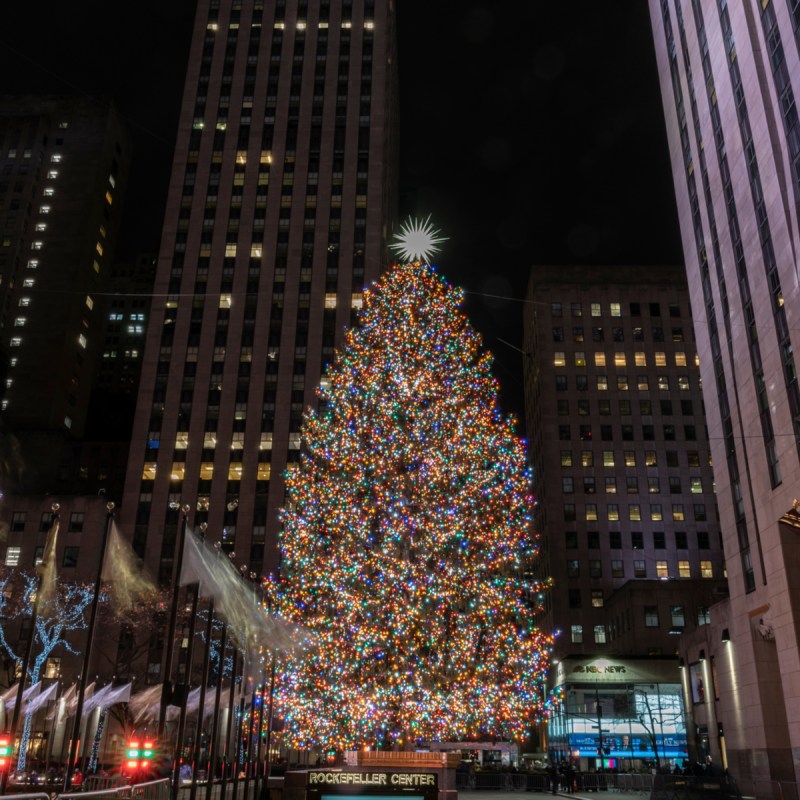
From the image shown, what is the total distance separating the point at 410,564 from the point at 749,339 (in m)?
24.3

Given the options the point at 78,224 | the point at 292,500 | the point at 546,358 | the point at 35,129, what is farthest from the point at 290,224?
the point at 292,500

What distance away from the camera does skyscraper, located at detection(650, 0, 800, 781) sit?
119 ft

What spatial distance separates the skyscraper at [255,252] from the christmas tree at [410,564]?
54758 mm

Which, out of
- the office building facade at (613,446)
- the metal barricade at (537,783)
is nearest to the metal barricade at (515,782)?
the metal barricade at (537,783)

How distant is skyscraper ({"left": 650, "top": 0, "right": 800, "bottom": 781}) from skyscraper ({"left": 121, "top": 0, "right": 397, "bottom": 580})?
49.2 metres

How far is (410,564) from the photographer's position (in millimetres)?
26922

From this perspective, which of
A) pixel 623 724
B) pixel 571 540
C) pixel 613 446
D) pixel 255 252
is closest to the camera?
pixel 623 724

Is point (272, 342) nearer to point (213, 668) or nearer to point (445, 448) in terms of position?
point (213, 668)

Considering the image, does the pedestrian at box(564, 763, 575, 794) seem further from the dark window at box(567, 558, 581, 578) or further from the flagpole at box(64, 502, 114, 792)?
the dark window at box(567, 558, 581, 578)

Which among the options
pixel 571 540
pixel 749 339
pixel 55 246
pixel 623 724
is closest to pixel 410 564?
pixel 749 339

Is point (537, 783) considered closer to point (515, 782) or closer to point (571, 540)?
point (515, 782)

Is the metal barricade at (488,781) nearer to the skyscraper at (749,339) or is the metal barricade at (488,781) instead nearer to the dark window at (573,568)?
the skyscraper at (749,339)

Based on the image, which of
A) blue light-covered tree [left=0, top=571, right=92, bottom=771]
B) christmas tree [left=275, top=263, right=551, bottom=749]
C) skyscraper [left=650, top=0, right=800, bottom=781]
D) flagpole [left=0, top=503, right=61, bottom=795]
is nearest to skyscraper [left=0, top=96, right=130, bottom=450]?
blue light-covered tree [left=0, top=571, right=92, bottom=771]

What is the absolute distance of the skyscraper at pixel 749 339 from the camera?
1426 inches
